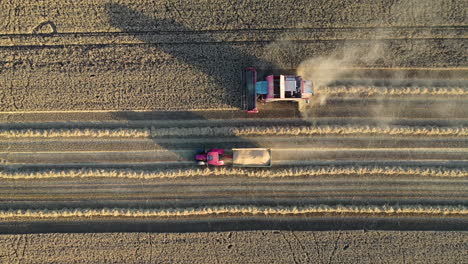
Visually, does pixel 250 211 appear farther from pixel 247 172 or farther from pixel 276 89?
pixel 276 89

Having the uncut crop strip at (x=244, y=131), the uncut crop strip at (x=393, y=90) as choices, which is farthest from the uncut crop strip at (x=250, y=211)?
the uncut crop strip at (x=393, y=90)

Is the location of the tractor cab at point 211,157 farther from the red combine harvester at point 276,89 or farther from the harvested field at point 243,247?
the harvested field at point 243,247

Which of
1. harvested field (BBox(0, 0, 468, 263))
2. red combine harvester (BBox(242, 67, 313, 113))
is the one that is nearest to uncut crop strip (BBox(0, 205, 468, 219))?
harvested field (BBox(0, 0, 468, 263))

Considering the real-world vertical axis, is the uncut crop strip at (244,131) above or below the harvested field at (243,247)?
above

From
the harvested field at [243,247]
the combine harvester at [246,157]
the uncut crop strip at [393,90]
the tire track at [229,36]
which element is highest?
the tire track at [229,36]

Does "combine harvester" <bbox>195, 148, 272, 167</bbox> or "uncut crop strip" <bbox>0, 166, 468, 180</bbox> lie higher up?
"combine harvester" <bbox>195, 148, 272, 167</bbox>

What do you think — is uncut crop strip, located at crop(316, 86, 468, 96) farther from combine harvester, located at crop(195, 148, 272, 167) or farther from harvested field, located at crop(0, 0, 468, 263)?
combine harvester, located at crop(195, 148, 272, 167)

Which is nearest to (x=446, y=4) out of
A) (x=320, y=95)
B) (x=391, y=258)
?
(x=320, y=95)

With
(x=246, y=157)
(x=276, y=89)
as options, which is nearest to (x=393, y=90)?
(x=276, y=89)
